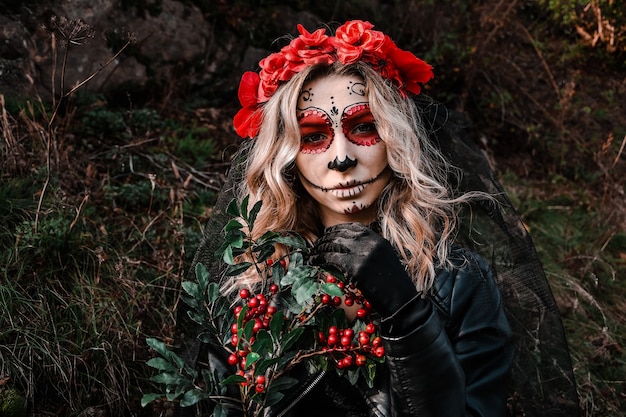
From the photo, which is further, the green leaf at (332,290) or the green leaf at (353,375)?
the green leaf at (353,375)

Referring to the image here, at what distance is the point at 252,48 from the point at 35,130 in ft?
6.87

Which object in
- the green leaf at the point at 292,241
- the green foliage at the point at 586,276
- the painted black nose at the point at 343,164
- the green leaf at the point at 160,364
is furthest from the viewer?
the green foliage at the point at 586,276

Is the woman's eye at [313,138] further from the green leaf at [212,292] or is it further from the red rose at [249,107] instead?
the green leaf at [212,292]

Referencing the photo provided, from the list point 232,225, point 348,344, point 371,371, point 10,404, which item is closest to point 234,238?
point 232,225

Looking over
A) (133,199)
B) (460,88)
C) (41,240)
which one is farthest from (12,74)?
(460,88)

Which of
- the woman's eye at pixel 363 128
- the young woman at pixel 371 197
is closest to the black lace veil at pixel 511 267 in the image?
the young woman at pixel 371 197

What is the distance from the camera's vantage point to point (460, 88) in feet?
19.4

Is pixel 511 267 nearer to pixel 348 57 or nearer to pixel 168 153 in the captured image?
pixel 348 57

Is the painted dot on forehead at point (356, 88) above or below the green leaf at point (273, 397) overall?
above

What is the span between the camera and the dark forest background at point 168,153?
9.48 feet

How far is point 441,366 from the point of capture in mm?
1806

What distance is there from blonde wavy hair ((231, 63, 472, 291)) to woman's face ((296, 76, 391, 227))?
0.11 feet

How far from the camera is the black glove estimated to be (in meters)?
1.79

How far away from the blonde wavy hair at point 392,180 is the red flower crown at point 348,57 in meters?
0.04
